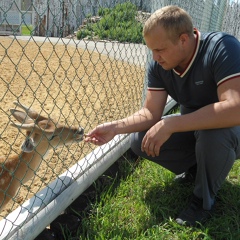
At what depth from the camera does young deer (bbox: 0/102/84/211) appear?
2678mm

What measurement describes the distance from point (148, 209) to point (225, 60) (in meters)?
1.12

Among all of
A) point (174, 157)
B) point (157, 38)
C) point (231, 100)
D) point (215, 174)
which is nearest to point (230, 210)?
point (215, 174)

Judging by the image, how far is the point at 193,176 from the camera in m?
2.84

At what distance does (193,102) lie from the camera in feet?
8.17

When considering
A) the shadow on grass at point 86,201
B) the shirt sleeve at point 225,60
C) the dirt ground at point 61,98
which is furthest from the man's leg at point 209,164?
the dirt ground at point 61,98

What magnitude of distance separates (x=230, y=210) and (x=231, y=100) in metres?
0.88

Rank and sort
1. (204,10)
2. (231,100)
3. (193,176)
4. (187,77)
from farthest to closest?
(204,10), (193,176), (187,77), (231,100)

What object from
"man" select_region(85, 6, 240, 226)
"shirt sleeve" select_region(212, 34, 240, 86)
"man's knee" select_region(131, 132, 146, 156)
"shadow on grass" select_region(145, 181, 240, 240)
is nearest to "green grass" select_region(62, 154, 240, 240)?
"shadow on grass" select_region(145, 181, 240, 240)

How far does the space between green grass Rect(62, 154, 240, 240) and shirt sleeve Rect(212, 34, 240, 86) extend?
36.9 inches

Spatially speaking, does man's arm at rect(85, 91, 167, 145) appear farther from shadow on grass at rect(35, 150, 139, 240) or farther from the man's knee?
shadow on grass at rect(35, 150, 139, 240)

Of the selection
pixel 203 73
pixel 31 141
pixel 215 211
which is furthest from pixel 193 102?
pixel 31 141

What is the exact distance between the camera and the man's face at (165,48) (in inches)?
83.9

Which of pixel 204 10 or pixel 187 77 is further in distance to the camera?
pixel 204 10

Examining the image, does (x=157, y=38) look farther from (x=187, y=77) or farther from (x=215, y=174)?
(x=215, y=174)
